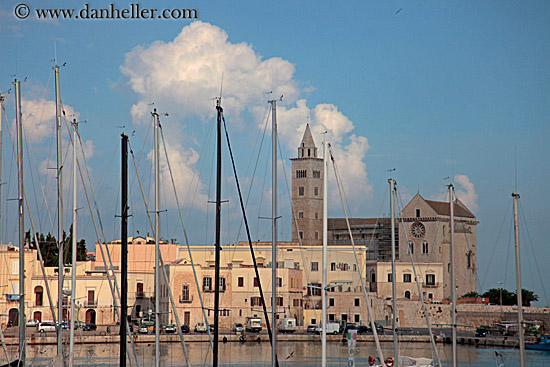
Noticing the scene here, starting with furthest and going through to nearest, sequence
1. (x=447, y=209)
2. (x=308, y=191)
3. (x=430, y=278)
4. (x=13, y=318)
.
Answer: (x=308, y=191), (x=447, y=209), (x=430, y=278), (x=13, y=318)

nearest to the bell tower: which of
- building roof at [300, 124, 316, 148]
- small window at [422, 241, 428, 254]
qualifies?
building roof at [300, 124, 316, 148]

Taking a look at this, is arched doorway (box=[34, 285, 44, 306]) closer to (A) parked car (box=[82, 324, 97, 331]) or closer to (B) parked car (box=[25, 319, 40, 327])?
(B) parked car (box=[25, 319, 40, 327])

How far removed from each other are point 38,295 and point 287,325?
64.0 ft

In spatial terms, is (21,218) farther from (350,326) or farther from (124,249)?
(350,326)

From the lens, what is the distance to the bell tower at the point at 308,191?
10700 centimetres

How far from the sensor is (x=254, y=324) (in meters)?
60.8

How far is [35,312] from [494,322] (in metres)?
42.5

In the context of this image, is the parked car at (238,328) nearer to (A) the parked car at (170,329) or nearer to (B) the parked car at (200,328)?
(B) the parked car at (200,328)

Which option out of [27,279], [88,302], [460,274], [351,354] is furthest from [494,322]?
[351,354]

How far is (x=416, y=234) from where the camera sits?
9712cm

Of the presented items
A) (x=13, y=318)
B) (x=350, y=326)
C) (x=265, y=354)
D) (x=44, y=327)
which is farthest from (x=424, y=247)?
(x=44, y=327)

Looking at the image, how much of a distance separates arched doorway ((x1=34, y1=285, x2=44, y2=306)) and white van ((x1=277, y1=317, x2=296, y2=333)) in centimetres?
1867

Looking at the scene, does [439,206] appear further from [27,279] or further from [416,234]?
[27,279]

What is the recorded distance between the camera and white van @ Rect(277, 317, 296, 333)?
62156mm
